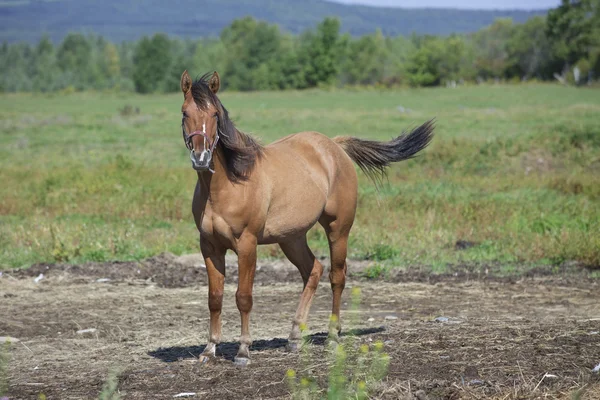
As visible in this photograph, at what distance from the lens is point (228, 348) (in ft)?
25.8

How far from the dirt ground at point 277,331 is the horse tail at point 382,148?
158 cm

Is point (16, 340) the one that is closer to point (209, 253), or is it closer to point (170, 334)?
point (170, 334)

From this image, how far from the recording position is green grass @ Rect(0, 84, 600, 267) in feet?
40.2

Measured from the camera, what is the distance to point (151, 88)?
93.3m

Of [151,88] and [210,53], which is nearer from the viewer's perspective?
[151,88]

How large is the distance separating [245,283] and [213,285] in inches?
10.6

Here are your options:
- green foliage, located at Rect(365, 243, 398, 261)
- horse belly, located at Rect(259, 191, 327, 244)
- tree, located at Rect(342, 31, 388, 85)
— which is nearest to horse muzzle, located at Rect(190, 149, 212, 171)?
horse belly, located at Rect(259, 191, 327, 244)

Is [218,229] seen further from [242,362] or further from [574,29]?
[574,29]

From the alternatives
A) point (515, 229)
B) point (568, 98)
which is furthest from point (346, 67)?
point (515, 229)

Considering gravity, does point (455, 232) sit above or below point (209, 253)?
below

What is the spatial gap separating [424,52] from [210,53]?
55.2m

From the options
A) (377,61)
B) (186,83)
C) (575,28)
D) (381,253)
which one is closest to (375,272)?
(381,253)

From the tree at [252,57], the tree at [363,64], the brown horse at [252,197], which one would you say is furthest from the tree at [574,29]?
the brown horse at [252,197]

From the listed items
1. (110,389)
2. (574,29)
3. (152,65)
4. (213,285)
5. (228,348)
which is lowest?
(152,65)
